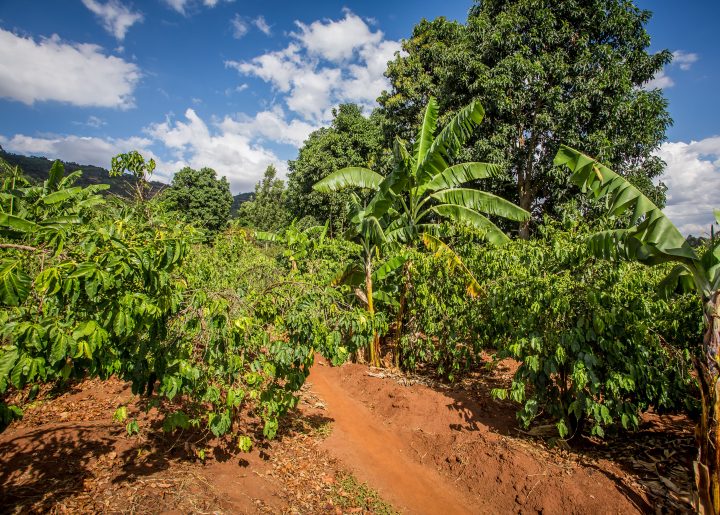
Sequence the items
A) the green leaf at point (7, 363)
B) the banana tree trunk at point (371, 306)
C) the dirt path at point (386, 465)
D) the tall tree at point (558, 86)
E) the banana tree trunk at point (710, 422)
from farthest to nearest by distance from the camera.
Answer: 1. the tall tree at point (558, 86)
2. the banana tree trunk at point (371, 306)
3. the dirt path at point (386, 465)
4. the banana tree trunk at point (710, 422)
5. the green leaf at point (7, 363)

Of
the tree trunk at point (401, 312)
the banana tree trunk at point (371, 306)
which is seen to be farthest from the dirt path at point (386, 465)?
the tree trunk at point (401, 312)

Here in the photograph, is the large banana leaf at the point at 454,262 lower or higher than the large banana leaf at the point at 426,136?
lower

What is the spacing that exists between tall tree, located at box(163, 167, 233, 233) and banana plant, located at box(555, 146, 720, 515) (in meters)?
35.3

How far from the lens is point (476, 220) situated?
30.3 feet

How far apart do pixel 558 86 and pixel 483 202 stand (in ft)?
18.9

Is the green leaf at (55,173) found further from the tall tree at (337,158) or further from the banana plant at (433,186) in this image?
the tall tree at (337,158)

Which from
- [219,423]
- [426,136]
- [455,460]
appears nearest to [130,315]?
[219,423]

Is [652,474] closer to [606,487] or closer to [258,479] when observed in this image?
[606,487]

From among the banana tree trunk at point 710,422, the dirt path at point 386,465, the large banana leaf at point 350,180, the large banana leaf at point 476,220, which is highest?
the large banana leaf at point 350,180

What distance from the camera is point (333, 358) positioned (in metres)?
4.85

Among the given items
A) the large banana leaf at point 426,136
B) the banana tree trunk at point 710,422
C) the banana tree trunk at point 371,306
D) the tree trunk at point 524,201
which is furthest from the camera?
the tree trunk at point 524,201

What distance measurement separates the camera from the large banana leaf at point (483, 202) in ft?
30.7

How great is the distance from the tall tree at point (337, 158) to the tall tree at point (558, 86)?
733cm

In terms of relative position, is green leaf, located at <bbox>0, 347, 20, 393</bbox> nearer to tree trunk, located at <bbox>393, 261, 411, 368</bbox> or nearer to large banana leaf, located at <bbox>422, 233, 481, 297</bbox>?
large banana leaf, located at <bbox>422, 233, 481, 297</bbox>
